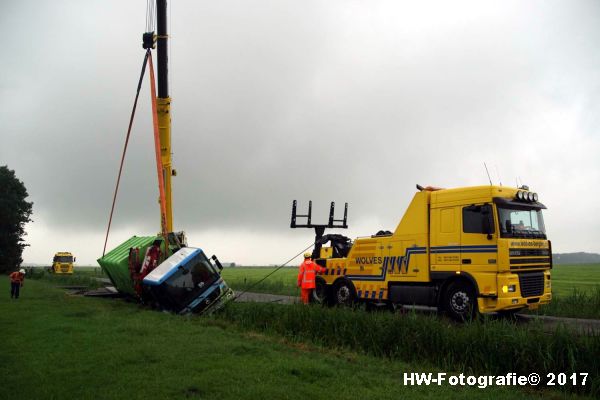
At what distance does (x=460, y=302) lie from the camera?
13.0m

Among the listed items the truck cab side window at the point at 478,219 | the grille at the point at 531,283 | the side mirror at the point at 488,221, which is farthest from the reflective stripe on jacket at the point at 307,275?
the grille at the point at 531,283

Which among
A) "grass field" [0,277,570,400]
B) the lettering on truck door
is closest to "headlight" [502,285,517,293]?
the lettering on truck door

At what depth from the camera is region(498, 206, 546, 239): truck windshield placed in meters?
12.6

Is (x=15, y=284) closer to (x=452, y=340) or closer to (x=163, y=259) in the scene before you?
(x=163, y=259)

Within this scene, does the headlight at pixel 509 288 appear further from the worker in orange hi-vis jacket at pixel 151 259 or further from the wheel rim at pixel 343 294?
the worker in orange hi-vis jacket at pixel 151 259

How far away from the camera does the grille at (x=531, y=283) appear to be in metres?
12.6

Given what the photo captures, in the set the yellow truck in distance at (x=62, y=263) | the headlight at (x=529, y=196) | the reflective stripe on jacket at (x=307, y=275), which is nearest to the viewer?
the headlight at (x=529, y=196)

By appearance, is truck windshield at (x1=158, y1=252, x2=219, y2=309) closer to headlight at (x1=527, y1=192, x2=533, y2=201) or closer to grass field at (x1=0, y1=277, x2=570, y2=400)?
grass field at (x1=0, y1=277, x2=570, y2=400)

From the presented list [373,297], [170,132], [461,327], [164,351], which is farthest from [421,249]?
[170,132]

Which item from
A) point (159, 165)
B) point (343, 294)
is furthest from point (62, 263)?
point (343, 294)

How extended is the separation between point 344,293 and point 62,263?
154 feet

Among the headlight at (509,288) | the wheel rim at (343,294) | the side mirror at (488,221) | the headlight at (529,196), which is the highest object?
the headlight at (529,196)

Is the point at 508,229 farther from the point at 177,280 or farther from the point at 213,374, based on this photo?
the point at 177,280

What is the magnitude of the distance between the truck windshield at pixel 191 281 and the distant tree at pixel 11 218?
5221 cm
